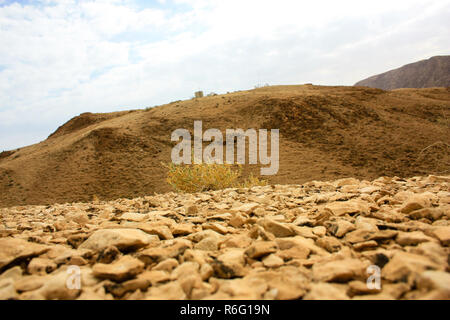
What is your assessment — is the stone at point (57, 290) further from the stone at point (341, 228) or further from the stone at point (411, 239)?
the stone at point (411, 239)

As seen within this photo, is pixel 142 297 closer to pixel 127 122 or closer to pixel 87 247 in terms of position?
pixel 87 247

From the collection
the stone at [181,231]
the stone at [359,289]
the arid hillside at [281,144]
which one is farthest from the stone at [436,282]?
the arid hillside at [281,144]

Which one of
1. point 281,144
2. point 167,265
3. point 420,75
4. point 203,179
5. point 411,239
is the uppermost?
point 420,75

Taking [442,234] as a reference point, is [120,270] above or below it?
below

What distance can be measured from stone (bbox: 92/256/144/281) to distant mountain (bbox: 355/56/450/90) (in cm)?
5431

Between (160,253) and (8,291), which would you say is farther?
(160,253)

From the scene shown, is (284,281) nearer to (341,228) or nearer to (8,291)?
(341,228)

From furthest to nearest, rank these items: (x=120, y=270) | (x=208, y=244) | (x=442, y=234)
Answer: (x=208, y=244), (x=442, y=234), (x=120, y=270)

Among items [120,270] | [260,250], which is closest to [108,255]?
[120,270]

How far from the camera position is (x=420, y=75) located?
48594 mm

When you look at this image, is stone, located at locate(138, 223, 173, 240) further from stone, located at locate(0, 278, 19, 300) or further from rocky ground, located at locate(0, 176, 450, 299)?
stone, located at locate(0, 278, 19, 300)

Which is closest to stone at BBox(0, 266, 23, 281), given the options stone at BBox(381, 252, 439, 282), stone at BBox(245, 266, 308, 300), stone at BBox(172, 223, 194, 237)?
stone at BBox(172, 223, 194, 237)

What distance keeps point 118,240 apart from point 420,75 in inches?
2388
